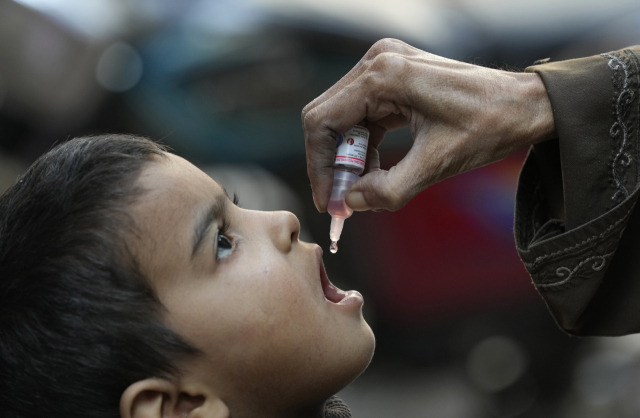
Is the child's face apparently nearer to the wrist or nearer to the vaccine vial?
the vaccine vial

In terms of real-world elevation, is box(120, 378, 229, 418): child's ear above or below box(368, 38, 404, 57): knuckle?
below

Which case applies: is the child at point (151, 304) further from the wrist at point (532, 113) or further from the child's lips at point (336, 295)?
the wrist at point (532, 113)

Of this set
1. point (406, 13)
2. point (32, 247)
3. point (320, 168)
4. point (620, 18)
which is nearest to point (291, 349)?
point (320, 168)

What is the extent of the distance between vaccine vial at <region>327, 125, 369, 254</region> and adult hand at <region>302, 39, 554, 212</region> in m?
0.04

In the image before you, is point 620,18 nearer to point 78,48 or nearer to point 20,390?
point 78,48

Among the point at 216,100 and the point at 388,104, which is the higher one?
the point at 388,104

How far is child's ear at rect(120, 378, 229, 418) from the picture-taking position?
114 cm

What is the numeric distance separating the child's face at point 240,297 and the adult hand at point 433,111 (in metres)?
0.19

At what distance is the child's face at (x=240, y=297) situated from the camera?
A: 3.91 feet

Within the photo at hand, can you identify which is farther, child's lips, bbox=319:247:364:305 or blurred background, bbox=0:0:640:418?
blurred background, bbox=0:0:640:418

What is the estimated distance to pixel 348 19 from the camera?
3262mm

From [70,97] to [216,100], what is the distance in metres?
0.69

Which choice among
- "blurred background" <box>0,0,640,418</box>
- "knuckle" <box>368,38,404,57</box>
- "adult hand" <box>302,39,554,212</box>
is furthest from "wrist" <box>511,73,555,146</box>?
"blurred background" <box>0,0,640,418</box>

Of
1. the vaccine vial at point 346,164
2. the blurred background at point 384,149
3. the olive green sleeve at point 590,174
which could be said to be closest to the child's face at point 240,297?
the vaccine vial at point 346,164
